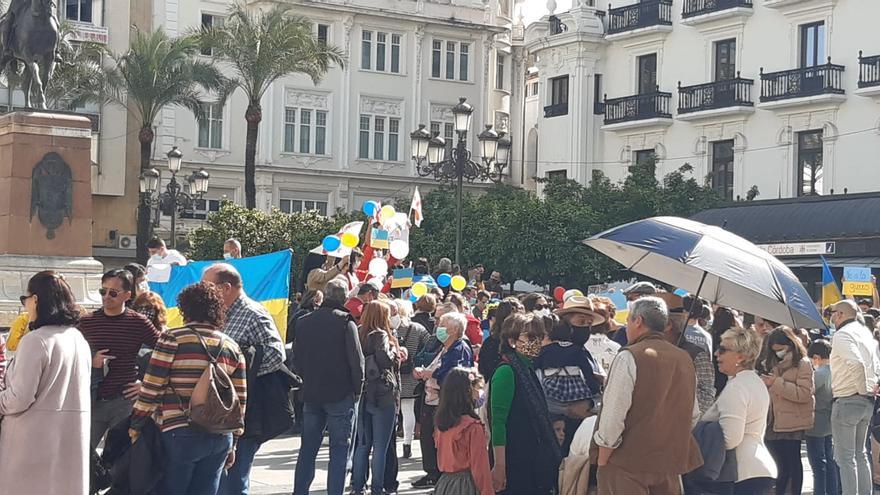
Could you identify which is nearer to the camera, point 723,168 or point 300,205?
point 723,168

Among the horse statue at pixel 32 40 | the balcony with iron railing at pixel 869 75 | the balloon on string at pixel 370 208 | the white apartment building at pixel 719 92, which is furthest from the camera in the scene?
the white apartment building at pixel 719 92

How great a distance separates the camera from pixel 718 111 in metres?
42.6

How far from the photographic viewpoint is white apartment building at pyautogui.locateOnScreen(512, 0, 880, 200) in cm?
3912

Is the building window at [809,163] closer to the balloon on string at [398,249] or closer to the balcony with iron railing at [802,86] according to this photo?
the balcony with iron railing at [802,86]

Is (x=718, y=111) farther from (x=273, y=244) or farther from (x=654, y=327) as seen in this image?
(x=654, y=327)

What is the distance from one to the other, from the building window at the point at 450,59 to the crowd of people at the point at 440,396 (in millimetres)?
44342

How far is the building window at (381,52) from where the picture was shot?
5556 centimetres

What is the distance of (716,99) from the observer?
43031mm

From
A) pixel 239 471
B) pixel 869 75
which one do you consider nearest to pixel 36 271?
pixel 239 471

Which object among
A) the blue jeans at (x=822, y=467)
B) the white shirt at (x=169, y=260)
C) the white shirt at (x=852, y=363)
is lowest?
the blue jeans at (x=822, y=467)

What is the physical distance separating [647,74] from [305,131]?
14.7 meters

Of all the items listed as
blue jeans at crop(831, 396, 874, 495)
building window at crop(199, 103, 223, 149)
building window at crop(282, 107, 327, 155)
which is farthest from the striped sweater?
building window at crop(282, 107, 327, 155)

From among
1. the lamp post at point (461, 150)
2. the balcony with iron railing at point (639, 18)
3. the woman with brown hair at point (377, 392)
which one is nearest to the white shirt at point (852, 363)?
the woman with brown hair at point (377, 392)

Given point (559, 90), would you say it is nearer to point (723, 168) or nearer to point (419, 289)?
point (723, 168)
